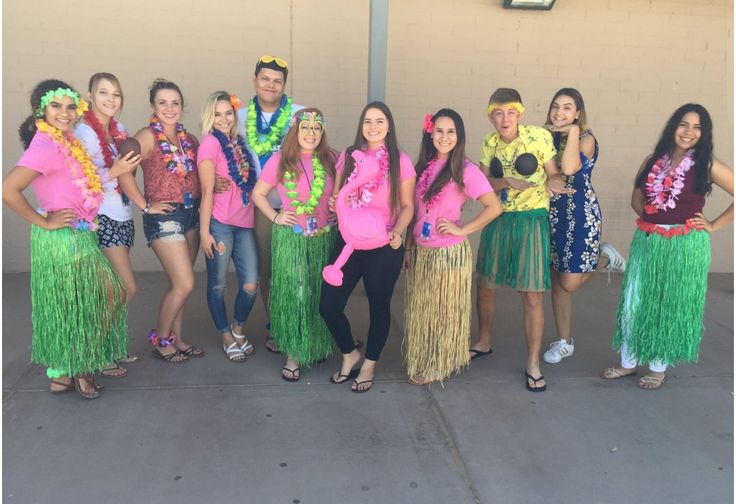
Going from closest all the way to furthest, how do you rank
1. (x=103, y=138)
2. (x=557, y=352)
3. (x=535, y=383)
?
(x=103, y=138), (x=535, y=383), (x=557, y=352)

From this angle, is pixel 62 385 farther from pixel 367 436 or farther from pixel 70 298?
pixel 367 436

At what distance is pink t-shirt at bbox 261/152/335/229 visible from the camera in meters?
2.85

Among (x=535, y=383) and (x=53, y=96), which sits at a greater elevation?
(x=53, y=96)

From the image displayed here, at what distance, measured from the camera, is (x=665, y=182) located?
2.88m

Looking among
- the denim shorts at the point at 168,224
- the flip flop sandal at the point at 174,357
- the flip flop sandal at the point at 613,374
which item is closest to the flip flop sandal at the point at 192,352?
the flip flop sandal at the point at 174,357

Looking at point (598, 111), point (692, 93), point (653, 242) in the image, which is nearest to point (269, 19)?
point (598, 111)

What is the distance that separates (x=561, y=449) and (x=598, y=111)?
13.1 ft

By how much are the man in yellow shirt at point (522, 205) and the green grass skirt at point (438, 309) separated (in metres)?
0.24

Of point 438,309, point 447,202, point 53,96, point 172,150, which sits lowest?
point 438,309

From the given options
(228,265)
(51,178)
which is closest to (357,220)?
(228,265)

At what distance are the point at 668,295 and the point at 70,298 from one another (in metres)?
3.08

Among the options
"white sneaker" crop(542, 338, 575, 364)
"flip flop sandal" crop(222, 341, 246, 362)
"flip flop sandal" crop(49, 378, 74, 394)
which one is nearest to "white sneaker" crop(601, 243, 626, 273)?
"white sneaker" crop(542, 338, 575, 364)

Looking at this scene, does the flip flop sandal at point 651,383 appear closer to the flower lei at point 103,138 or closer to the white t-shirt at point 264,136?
the white t-shirt at point 264,136

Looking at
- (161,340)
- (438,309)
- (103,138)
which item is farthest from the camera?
(161,340)
